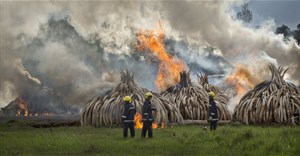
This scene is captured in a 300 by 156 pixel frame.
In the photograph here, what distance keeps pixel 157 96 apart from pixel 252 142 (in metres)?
16.7

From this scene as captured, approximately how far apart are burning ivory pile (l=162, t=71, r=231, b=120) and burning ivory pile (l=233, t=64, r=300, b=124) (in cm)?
360

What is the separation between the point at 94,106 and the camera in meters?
33.9

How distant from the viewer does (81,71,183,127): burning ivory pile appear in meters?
32.5

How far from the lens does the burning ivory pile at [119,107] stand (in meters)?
32.5

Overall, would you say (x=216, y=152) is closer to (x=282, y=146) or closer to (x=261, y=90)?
(x=282, y=146)

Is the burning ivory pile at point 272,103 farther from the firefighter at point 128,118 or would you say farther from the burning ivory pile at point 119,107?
the firefighter at point 128,118

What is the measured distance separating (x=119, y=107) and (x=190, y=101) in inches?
297

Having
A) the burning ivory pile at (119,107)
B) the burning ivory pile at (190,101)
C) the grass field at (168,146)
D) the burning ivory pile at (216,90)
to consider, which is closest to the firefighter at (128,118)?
the grass field at (168,146)

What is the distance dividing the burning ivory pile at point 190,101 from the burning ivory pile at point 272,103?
142 inches

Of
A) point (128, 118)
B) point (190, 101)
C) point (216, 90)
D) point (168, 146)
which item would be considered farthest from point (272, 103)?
point (168, 146)

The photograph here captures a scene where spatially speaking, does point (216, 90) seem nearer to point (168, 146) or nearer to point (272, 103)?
point (272, 103)

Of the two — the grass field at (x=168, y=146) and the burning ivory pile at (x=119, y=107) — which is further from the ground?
the burning ivory pile at (x=119, y=107)

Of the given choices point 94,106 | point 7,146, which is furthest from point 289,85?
point 7,146

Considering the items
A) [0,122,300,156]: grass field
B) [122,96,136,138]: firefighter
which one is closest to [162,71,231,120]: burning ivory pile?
[122,96,136,138]: firefighter
